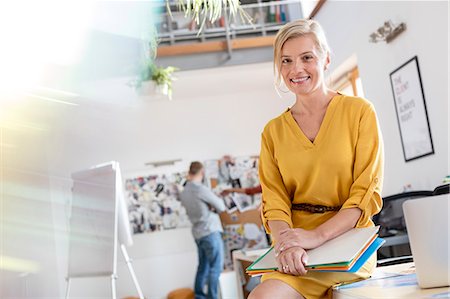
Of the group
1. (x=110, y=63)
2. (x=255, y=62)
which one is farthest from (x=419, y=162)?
(x=110, y=63)

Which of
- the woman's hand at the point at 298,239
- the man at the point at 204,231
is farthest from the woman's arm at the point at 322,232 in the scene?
the man at the point at 204,231

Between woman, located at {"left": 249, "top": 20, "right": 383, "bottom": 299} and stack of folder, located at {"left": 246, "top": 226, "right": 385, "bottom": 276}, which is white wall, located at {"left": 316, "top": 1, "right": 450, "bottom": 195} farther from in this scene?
stack of folder, located at {"left": 246, "top": 226, "right": 385, "bottom": 276}

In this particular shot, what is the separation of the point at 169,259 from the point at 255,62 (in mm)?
2695

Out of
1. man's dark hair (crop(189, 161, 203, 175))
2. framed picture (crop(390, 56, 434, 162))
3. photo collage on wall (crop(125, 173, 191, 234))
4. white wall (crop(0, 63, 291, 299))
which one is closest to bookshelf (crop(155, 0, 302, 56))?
white wall (crop(0, 63, 291, 299))

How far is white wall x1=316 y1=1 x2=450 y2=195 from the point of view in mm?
3717

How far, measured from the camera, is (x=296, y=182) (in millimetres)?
1375

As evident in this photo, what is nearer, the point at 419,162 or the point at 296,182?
the point at 296,182

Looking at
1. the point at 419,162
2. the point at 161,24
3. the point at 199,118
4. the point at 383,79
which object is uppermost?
the point at 161,24

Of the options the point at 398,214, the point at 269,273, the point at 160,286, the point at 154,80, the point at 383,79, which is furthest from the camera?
the point at 160,286

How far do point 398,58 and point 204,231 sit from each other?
3.08m

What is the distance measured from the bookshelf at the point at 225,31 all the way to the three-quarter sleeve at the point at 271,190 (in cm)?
511

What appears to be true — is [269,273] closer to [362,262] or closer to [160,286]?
[362,262]

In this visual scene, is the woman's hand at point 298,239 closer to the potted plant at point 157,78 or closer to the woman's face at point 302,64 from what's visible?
the woman's face at point 302,64

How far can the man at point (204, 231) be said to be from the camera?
645 cm
